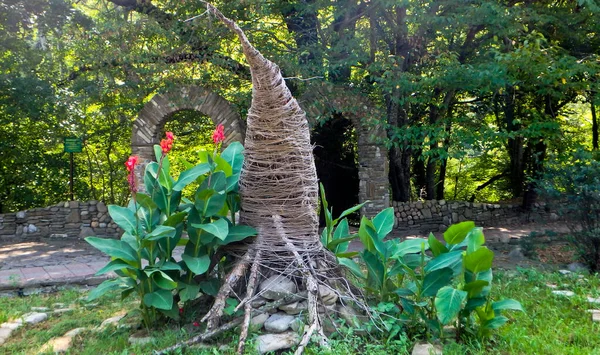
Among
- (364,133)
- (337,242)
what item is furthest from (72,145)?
(337,242)

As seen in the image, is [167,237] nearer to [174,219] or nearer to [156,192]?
[174,219]

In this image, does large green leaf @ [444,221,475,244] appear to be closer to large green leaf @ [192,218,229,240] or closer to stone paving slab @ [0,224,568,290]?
large green leaf @ [192,218,229,240]

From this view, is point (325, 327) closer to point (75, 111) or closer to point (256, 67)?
point (256, 67)

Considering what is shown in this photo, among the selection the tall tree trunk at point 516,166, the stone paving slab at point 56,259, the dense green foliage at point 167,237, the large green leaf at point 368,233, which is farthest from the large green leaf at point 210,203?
the tall tree trunk at point 516,166

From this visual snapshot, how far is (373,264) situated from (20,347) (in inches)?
104

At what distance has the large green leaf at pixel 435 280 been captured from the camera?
10.3ft

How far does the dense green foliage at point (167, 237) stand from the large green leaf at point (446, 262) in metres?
1.31

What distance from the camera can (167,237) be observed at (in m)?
3.37

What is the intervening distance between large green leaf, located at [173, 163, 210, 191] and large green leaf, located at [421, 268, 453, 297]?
170cm

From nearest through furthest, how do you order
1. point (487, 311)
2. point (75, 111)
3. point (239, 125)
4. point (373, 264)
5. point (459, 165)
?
point (487, 311) < point (373, 264) < point (239, 125) < point (75, 111) < point (459, 165)

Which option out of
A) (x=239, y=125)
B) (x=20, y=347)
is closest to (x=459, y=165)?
(x=239, y=125)

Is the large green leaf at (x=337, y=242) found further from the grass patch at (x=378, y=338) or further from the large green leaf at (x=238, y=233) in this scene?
the grass patch at (x=378, y=338)

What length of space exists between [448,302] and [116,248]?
2.18 m

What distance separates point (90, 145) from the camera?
36.9 feet
